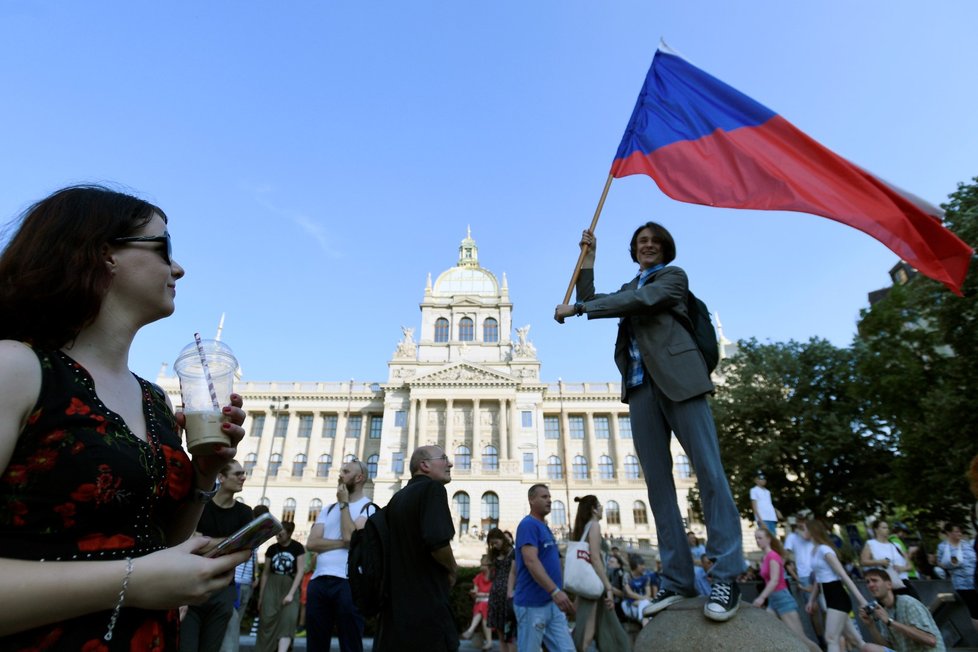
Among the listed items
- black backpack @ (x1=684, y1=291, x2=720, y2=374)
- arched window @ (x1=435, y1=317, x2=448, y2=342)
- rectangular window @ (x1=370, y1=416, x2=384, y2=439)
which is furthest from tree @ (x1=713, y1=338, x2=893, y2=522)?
rectangular window @ (x1=370, y1=416, x2=384, y2=439)

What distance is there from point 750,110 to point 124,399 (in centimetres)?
526

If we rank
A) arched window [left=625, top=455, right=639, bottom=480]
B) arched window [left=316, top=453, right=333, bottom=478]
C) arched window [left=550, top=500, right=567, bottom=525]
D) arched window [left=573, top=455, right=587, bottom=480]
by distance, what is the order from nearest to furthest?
arched window [left=550, top=500, right=567, bottom=525]
arched window [left=625, top=455, right=639, bottom=480]
arched window [left=573, top=455, right=587, bottom=480]
arched window [left=316, top=453, right=333, bottom=478]

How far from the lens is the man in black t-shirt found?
4809 millimetres

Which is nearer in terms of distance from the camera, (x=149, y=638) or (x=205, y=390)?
(x=149, y=638)

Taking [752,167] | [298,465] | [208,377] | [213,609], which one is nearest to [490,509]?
[298,465]

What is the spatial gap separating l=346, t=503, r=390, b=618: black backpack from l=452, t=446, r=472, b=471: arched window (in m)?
41.8

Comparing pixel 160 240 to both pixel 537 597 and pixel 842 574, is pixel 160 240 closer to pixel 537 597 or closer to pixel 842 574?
pixel 537 597

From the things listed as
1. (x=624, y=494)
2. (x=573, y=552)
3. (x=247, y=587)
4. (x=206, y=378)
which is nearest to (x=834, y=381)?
(x=624, y=494)

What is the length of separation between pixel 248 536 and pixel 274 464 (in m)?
53.6

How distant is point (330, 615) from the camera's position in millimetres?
5723

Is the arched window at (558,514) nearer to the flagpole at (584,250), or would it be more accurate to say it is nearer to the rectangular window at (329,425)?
the rectangular window at (329,425)

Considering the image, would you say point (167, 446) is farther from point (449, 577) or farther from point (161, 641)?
point (449, 577)

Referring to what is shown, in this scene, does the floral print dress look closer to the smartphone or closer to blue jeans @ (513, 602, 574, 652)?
the smartphone

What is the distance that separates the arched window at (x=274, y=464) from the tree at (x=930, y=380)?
45.9 meters
